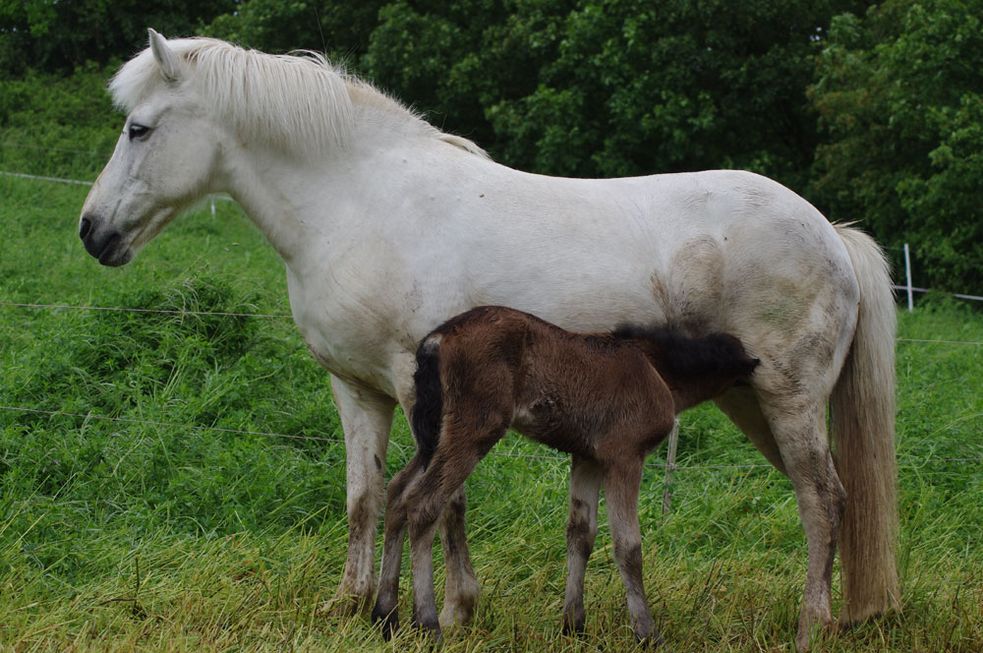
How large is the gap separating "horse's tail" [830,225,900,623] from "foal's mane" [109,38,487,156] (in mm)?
2443

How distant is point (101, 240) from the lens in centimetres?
443

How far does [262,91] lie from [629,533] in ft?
7.68

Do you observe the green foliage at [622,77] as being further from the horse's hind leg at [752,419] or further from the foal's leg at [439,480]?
the foal's leg at [439,480]

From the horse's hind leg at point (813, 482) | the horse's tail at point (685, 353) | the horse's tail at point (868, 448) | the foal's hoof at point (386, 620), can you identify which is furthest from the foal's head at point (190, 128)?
the horse's tail at point (868, 448)

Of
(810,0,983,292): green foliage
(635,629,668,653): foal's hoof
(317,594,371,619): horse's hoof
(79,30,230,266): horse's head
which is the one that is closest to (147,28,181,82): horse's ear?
(79,30,230,266): horse's head

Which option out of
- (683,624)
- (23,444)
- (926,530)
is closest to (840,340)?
(683,624)

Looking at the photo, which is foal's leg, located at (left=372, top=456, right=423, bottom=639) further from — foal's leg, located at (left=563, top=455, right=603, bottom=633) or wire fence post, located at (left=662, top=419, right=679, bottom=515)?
wire fence post, located at (left=662, top=419, right=679, bottom=515)

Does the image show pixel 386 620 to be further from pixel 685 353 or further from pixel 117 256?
pixel 117 256

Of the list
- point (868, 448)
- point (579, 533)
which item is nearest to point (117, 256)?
point (579, 533)

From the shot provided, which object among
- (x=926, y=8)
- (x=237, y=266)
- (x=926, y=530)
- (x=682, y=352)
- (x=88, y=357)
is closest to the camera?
(x=682, y=352)

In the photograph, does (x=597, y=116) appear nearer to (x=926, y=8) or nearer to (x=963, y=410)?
(x=926, y=8)

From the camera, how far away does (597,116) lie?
66.3 ft

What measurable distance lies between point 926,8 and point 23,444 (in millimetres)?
15424

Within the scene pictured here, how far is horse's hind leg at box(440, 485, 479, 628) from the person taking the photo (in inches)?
173
